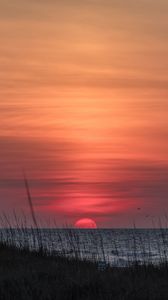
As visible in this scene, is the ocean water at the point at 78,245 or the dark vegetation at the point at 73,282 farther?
the ocean water at the point at 78,245

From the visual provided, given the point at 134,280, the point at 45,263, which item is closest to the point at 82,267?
the point at 45,263

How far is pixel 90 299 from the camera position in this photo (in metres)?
11.6

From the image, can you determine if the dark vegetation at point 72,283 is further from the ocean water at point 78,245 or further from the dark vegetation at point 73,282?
the ocean water at point 78,245

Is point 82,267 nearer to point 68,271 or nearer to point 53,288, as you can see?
point 68,271

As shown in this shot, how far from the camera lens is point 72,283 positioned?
12594 mm

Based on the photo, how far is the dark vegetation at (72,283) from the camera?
1177 centimetres

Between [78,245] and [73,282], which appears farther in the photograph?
[78,245]

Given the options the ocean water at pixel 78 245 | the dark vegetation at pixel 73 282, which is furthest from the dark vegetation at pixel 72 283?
the ocean water at pixel 78 245

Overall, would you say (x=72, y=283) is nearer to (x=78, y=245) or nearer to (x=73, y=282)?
(x=73, y=282)

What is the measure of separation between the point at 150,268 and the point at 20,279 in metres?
5.65

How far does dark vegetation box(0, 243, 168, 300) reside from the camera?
11.8 m

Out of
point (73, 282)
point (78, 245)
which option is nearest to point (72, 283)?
point (73, 282)

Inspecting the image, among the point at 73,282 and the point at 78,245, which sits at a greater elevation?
the point at 78,245

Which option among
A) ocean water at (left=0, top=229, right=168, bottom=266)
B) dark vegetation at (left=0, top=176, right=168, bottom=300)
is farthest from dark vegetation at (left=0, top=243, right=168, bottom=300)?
ocean water at (left=0, top=229, right=168, bottom=266)
